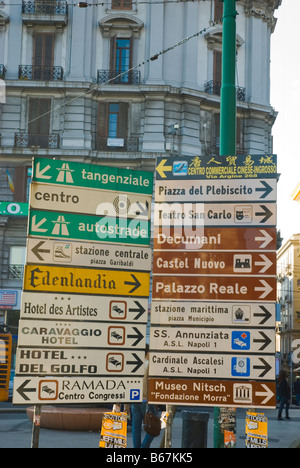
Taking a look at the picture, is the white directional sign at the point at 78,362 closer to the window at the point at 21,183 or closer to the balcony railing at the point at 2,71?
the window at the point at 21,183

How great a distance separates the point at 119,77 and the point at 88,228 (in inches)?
1034

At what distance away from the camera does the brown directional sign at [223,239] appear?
25.0 feet

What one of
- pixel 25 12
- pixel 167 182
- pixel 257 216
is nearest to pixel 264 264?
pixel 257 216

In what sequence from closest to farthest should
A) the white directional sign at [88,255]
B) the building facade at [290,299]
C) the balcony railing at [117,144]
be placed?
the white directional sign at [88,255]
the balcony railing at [117,144]
the building facade at [290,299]

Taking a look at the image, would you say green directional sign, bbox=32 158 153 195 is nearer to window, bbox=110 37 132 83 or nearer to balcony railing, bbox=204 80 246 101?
window, bbox=110 37 132 83

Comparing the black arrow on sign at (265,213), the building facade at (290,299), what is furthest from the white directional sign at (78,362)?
the building facade at (290,299)

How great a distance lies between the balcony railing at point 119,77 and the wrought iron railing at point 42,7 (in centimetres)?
344

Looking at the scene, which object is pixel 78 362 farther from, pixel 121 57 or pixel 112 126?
pixel 121 57

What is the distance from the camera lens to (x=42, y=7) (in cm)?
3256

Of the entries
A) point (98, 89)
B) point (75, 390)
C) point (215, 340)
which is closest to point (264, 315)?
point (215, 340)

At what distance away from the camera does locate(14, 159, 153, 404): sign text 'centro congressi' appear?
6.77 metres

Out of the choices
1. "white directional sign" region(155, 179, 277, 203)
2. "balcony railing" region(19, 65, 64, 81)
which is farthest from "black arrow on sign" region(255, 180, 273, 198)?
"balcony railing" region(19, 65, 64, 81)

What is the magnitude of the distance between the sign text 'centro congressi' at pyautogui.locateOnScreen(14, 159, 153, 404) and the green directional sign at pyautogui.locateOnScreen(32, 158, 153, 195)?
0.4 inches
